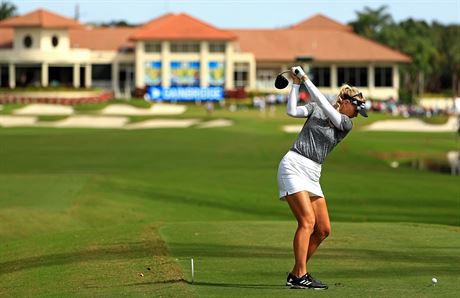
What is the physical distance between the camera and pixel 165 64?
104 metres

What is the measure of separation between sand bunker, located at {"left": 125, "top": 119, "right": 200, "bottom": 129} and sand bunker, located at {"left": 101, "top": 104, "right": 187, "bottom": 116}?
32.7 ft

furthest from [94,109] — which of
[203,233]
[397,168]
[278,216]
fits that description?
[203,233]

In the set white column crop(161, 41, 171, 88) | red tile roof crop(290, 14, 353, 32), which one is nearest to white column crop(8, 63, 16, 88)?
white column crop(161, 41, 171, 88)

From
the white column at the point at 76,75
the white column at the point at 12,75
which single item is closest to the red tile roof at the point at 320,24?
the white column at the point at 76,75

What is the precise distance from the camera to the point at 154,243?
1648cm

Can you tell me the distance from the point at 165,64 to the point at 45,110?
17510 mm

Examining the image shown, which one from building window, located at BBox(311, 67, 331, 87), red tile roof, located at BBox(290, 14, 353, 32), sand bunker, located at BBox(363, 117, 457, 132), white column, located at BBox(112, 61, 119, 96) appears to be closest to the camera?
sand bunker, located at BBox(363, 117, 457, 132)

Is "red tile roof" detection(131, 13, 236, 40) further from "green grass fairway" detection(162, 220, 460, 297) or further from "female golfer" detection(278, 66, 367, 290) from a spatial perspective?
"female golfer" detection(278, 66, 367, 290)

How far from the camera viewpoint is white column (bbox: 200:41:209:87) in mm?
102750

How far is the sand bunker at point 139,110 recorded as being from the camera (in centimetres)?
8650

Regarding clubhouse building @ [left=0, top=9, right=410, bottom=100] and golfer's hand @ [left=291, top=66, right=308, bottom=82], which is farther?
clubhouse building @ [left=0, top=9, right=410, bottom=100]

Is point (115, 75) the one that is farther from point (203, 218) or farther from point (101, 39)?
point (203, 218)

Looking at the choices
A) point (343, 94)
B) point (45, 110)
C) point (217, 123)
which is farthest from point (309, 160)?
point (45, 110)

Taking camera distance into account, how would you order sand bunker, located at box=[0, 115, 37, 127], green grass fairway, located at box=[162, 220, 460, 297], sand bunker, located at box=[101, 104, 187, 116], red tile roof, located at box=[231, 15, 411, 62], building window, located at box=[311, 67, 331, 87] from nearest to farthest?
green grass fairway, located at box=[162, 220, 460, 297]
sand bunker, located at box=[0, 115, 37, 127]
sand bunker, located at box=[101, 104, 187, 116]
red tile roof, located at box=[231, 15, 411, 62]
building window, located at box=[311, 67, 331, 87]
